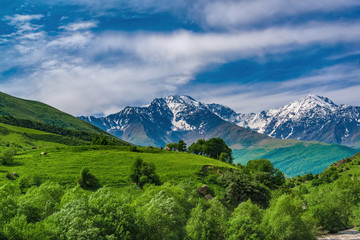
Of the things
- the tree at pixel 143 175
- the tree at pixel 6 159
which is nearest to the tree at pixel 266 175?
the tree at pixel 143 175

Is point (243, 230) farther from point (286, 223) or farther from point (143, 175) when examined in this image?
point (143, 175)

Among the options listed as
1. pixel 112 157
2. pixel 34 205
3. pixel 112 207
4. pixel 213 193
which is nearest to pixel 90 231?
pixel 112 207

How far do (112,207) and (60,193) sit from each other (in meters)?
29.6

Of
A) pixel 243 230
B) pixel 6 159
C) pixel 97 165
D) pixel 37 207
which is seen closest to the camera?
pixel 243 230

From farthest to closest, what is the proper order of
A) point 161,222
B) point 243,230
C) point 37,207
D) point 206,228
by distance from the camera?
1. point 206,228
2. point 37,207
3. point 243,230
4. point 161,222

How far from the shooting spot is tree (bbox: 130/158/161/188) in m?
106

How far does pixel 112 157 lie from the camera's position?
463 ft

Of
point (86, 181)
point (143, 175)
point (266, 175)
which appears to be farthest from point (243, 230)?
point (266, 175)

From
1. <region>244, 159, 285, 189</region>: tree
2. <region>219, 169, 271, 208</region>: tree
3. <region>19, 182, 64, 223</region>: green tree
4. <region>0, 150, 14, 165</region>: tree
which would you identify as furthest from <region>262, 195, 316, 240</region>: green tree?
<region>0, 150, 14, 165</region>: tree

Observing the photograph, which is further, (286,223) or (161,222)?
(286,223)

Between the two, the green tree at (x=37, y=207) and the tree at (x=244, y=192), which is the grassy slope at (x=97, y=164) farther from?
the green tree at (x=37, y=207)

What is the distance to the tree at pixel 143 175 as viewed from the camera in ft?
349

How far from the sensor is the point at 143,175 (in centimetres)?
10775

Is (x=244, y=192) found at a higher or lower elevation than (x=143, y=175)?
lower
